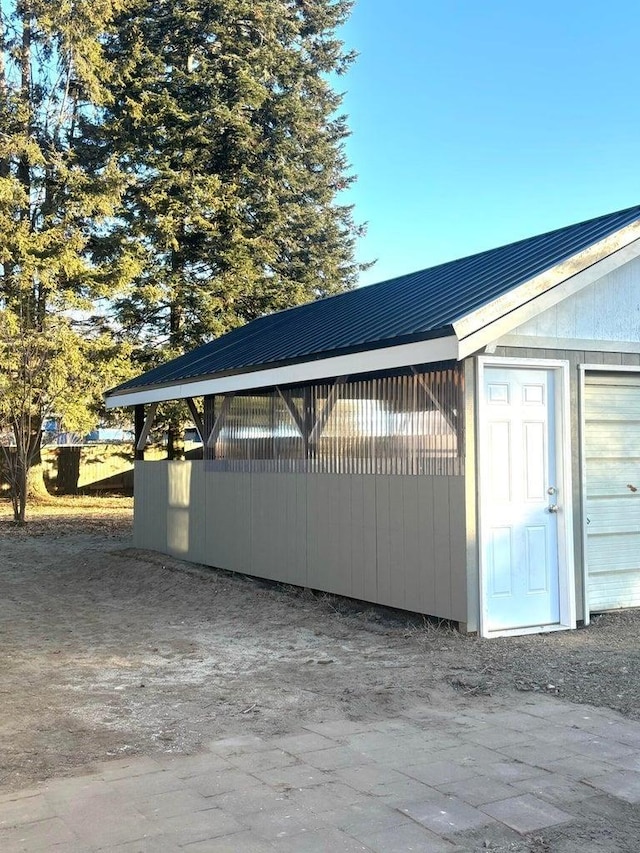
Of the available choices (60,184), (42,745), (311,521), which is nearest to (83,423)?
(60,184)

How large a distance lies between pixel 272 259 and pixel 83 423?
7.94 m

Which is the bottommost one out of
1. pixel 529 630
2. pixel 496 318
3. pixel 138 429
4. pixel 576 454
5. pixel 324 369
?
pixel 529 630

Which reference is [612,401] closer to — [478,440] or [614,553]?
[614,553]

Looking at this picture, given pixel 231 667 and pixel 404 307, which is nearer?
pixel 231 667

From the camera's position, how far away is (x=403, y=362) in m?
7.13

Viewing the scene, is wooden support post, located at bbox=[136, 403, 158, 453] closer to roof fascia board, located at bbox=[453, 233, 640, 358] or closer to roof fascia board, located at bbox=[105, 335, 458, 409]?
roof fascia board, located at bbox=[105, 335, 458, 409]

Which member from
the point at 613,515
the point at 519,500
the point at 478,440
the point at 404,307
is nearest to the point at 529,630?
the point at 519,500

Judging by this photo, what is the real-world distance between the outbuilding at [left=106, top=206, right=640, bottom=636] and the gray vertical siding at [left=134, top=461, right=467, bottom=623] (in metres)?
0.02

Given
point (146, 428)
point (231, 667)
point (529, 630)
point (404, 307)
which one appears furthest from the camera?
point (146, 428)

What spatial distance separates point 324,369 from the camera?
8211mm

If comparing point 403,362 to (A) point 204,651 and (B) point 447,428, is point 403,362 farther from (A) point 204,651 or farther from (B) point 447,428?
(A) point 204,651

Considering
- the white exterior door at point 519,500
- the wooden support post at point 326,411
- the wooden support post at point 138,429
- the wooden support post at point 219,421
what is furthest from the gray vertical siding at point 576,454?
the wooden support post at point 138,429

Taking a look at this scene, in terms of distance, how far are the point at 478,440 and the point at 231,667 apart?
106 inches

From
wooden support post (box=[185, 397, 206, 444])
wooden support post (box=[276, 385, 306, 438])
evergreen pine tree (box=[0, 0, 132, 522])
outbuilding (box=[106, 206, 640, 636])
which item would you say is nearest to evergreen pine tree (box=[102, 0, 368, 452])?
evergreen pine tree (box=[0, 0, 132, 522])
